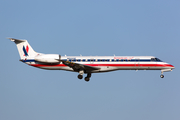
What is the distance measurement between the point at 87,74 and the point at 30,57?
34.0 ft

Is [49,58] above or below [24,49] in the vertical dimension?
below

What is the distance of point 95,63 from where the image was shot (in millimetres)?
45312

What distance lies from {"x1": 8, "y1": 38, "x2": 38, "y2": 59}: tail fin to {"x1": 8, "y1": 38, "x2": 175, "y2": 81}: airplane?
4.16ft

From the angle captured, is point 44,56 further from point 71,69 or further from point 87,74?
point 87,74

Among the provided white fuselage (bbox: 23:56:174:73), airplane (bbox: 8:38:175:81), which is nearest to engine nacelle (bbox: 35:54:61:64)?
airplane (bbox: 8:38:175:81)

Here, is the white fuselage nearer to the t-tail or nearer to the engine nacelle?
the engine nacelle

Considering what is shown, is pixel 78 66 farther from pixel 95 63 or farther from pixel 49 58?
pixel 49 58

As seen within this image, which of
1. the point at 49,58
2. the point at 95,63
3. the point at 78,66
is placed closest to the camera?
the point at 78,66

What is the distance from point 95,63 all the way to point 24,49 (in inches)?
526

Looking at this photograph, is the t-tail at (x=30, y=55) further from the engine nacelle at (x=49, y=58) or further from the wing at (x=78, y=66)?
the wing at (x=78, y=66)

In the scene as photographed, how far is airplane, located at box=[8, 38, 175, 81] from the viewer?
4422cm

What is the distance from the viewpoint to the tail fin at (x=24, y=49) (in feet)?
161

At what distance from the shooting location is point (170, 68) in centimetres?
4416

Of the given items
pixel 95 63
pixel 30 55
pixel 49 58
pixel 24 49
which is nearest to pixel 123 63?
pixel 95 63
